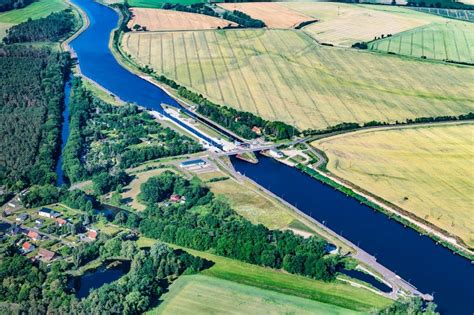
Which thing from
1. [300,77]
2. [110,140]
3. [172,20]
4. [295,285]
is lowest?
[295,285]

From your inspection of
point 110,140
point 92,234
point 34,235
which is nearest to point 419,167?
point 92,234

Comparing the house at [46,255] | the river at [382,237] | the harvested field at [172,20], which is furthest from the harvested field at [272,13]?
the house at [46,255]

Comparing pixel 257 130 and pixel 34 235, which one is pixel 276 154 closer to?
pixel 257 130

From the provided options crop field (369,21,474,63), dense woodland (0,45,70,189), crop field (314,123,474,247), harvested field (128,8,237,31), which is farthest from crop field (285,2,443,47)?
dense woodland (0,45,70,189)

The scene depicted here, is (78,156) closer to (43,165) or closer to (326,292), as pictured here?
(43,165)

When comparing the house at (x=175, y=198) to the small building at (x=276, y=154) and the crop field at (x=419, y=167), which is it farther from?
the crop field at (x=419, y=167)

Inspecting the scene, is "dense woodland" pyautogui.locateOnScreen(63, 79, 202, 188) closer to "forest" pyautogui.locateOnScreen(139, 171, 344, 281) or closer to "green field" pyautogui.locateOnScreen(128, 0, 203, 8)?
"forest" pyautogui.locateOnScreen(139, 171, 344, 281)
